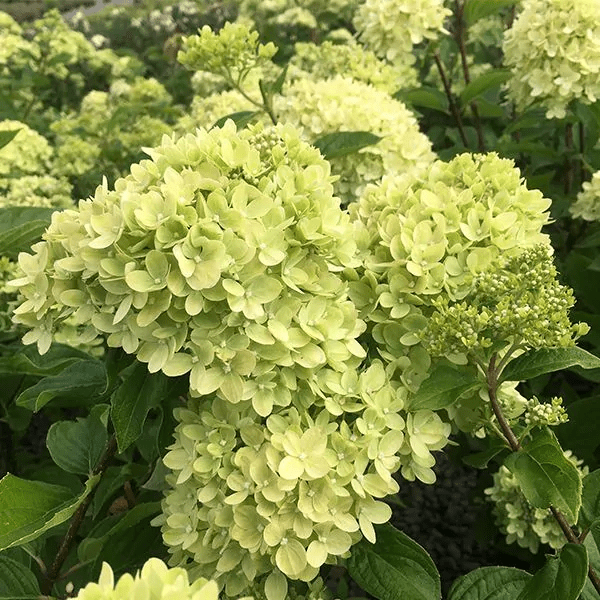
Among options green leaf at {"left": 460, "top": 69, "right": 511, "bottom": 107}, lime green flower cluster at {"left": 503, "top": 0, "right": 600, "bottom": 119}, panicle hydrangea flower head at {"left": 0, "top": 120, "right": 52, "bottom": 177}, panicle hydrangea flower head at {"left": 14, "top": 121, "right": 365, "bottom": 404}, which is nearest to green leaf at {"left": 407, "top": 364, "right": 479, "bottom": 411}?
panicle hydrangea flower head at {"left": 14, "top": 121, "right": 365, "bottom": 404}

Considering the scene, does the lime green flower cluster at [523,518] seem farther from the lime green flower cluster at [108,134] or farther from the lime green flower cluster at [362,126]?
the lime green flower cluster at [108,134]

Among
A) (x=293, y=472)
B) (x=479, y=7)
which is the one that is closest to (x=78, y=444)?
(x=293, y=472)

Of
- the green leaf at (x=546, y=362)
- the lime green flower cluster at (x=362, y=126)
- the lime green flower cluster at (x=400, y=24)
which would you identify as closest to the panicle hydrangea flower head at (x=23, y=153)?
the lime green flower cluster at (x=362, y=126)

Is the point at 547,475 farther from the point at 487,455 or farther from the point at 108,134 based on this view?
the point at 108,134

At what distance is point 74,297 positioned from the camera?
39.2 inches

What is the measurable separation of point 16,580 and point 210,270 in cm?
65

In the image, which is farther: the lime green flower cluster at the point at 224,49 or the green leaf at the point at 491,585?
the lime green flower cluster at the point at 224,49

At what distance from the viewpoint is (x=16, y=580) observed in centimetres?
119

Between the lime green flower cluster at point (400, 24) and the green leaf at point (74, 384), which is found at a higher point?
the lime green flower cluster at point (400, 24)

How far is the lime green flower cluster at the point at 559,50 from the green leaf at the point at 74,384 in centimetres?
135

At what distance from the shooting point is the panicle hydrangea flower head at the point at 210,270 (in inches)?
37.4

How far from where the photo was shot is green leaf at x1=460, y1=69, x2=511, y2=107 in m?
2.05

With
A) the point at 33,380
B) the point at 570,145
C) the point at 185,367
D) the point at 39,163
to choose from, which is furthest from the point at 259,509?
the point at 39,163

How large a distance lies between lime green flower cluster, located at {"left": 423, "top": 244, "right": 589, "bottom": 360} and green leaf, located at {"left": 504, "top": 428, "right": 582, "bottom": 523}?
5.3 inches
